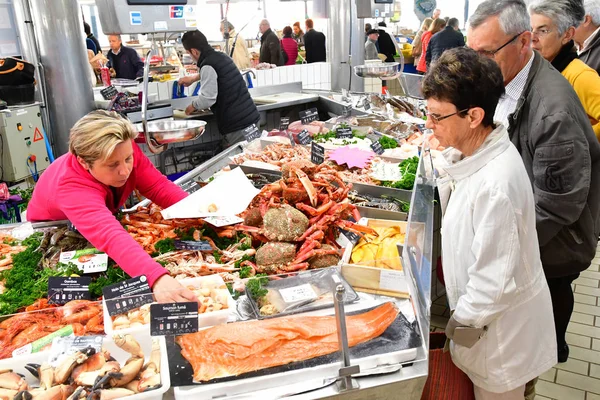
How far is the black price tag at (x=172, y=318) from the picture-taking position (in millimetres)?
1718

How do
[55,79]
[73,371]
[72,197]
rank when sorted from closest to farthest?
[73,371], [72,197], [55,79]

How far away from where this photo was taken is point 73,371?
5.39 feet

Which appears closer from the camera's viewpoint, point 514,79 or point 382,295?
point 382,295

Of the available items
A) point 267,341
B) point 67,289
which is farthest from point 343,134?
point 267,341

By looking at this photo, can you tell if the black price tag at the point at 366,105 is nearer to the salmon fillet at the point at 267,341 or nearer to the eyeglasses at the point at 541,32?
the eyeglasses at the point at 541,32

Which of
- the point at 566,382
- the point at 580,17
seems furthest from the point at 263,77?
the point at 566,382

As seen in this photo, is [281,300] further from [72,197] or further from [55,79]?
[55,79]

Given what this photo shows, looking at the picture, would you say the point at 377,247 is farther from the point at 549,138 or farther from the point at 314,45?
the point at 314,45

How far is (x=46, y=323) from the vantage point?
1940 mm

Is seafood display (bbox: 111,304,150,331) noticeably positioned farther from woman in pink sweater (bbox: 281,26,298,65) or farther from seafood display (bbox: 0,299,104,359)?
woman in pink sweater (bbox: 281,26,298,65)

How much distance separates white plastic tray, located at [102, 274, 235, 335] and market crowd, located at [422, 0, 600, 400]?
36.7 inches

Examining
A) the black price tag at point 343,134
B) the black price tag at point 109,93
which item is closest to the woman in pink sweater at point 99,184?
the black price tag at point 109,93

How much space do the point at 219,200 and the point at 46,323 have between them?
4.24ft

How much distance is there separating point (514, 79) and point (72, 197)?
94.6 inches
